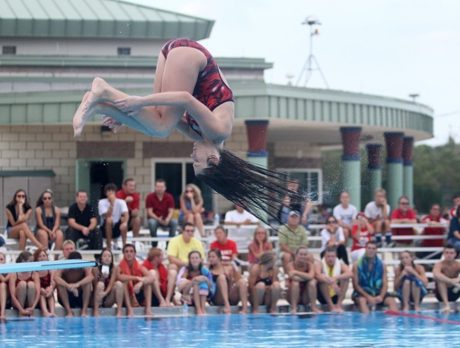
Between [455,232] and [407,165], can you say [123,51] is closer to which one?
[407,165]

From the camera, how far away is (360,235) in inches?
622

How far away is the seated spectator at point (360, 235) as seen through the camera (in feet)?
51.1

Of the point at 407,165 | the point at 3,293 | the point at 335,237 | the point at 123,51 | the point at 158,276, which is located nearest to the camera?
the point at 3,293

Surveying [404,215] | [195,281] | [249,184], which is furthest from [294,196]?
[404,215]

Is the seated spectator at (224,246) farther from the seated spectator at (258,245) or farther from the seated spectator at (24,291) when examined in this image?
the seated spectator at (24,291)

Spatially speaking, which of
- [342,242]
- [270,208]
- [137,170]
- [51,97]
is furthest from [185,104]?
[137,170]

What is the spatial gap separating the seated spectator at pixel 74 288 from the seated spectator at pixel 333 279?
9.48ft

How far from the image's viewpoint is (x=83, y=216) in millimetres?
14945

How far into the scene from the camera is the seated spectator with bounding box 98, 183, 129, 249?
48.0ft

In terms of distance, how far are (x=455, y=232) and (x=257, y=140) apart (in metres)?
4.13

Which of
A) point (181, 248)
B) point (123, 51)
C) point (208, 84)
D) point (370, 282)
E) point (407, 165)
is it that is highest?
point (123, 51)

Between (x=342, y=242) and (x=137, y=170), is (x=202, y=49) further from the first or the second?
(x=137, y=170)

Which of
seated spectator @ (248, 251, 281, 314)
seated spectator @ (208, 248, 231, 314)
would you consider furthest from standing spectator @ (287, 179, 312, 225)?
seated spectator @ (248, 251, 281, 314)

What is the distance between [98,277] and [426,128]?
11.0 m
